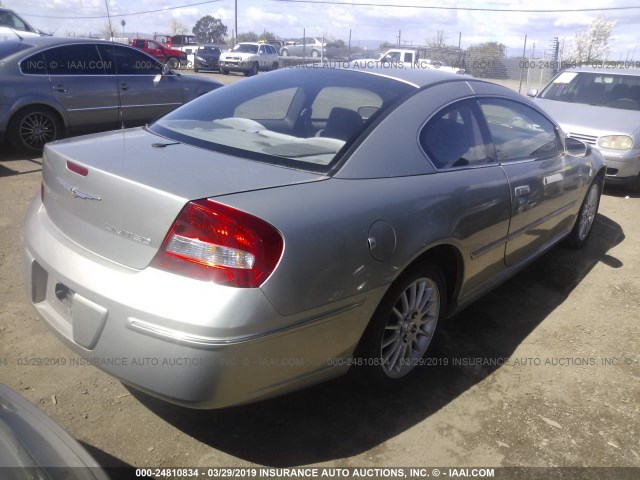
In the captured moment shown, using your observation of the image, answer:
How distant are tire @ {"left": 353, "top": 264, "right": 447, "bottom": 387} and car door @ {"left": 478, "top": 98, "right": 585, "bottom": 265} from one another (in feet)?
2.60

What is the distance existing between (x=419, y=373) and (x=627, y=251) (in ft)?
10.7

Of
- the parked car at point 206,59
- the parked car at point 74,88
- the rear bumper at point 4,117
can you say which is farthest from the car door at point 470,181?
the parked car at point 206,59

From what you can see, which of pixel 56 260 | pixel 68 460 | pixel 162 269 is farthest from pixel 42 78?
pixel 68 460

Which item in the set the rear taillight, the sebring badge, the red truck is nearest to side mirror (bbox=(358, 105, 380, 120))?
the rear taillight

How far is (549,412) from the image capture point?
281cm

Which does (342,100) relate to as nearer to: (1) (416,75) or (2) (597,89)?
(1) (416,75)

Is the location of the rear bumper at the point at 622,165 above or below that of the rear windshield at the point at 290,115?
below

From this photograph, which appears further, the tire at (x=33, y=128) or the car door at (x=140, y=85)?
the car door at (x=140, y=85)

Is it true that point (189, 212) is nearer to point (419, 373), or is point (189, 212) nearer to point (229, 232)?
point (229, 232)

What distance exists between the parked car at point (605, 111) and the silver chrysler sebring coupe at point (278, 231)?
433cm

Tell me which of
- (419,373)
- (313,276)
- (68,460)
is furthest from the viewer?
(419,373)

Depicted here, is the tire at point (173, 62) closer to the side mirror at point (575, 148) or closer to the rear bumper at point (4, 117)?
the rear bumper at point (4, 117)

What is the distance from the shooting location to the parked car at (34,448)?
1420mm

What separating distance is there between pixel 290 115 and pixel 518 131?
1.59 meters
